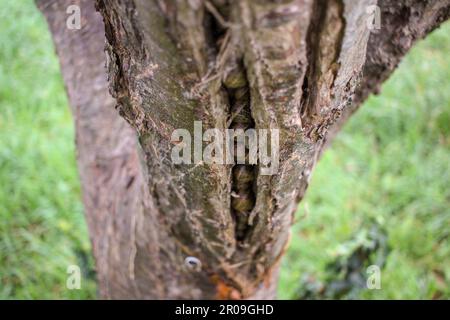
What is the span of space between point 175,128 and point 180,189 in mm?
215

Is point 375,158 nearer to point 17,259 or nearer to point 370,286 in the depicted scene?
point 370,286

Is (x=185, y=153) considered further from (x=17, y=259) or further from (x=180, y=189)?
(x=17, y=259)

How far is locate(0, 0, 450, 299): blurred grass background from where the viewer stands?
2.35 m

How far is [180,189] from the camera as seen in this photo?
956 mm

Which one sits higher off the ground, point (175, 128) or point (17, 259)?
point (175, 128)

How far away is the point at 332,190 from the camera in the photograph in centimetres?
273

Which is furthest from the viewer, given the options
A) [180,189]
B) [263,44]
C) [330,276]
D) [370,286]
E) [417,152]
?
[417,152]

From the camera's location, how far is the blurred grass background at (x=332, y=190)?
2352 mm

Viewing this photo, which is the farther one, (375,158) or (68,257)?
(375,158)
